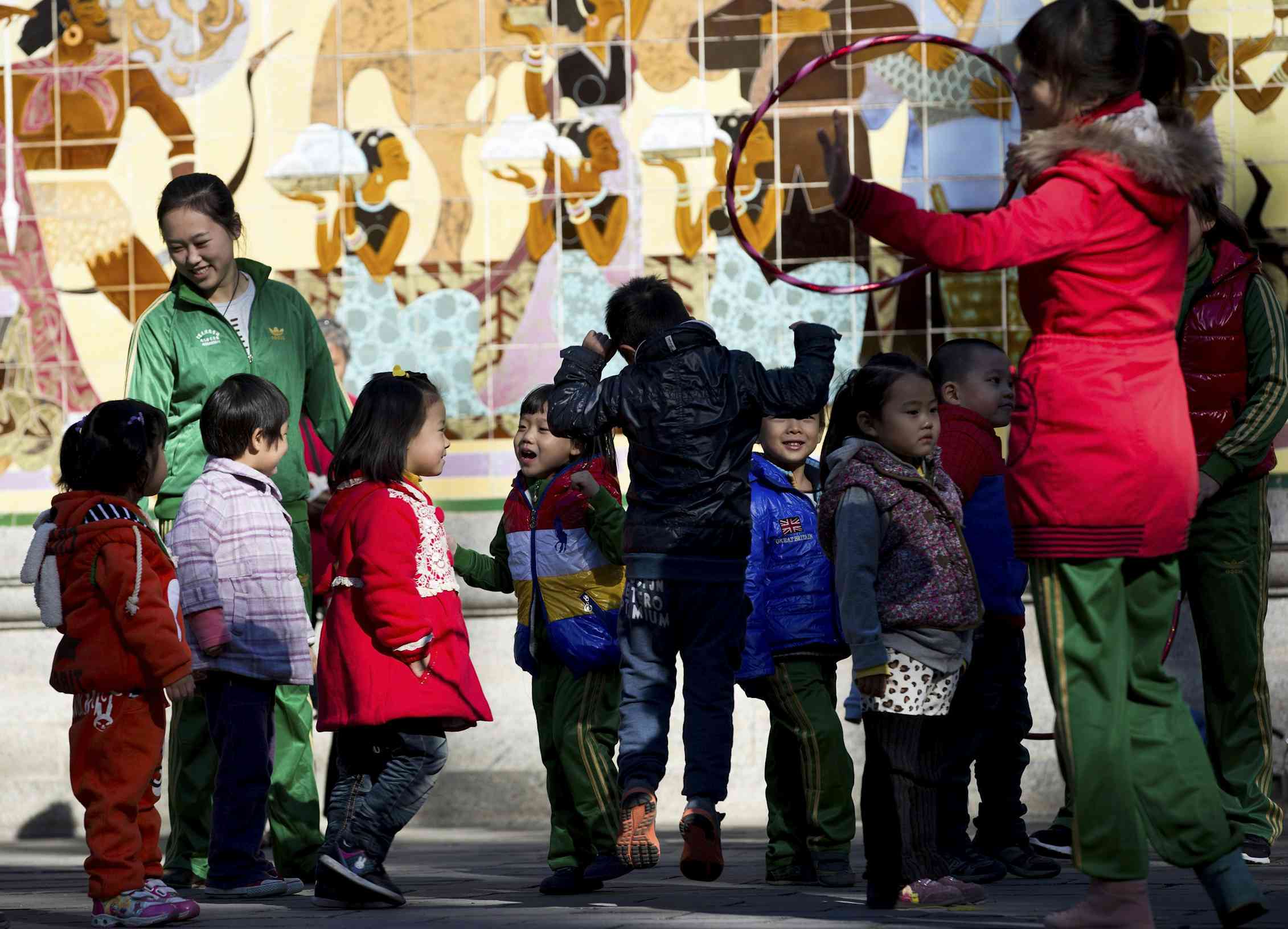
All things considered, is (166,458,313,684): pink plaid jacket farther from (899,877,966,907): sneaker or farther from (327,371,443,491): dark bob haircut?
(899,877,966,907): sneaker

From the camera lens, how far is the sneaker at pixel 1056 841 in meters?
6.07

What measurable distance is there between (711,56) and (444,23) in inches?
42.3

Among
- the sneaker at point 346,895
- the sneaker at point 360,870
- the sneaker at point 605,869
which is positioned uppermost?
the sneaker at point 360,870

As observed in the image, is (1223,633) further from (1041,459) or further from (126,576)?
(126,576)

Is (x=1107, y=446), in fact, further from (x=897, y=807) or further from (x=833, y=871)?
(x=833, y=871)

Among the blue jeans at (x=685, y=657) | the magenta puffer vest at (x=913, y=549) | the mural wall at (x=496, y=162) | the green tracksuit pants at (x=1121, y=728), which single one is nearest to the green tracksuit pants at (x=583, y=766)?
the blue jeans at (x=685, y=657)

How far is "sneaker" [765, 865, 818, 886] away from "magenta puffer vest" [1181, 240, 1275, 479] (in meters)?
1.67

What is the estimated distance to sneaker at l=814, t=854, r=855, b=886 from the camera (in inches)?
219

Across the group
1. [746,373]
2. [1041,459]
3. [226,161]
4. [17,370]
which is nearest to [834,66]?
[226,161]

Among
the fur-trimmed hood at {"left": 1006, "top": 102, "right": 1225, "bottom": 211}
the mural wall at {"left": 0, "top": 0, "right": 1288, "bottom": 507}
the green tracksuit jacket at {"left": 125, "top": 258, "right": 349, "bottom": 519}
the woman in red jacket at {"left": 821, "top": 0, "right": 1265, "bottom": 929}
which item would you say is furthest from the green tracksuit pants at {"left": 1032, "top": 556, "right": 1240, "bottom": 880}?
the mural wall at {"left": 0, "top": 0, "right": 1288, "bottom": 507}

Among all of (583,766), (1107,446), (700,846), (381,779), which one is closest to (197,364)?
(381,779)

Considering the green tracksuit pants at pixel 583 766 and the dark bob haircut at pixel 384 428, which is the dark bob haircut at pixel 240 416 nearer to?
the dark bob haircut at pixel 384 428

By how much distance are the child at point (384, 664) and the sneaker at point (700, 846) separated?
0.71m

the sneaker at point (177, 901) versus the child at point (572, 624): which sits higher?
A: the child at point (572, 624)
